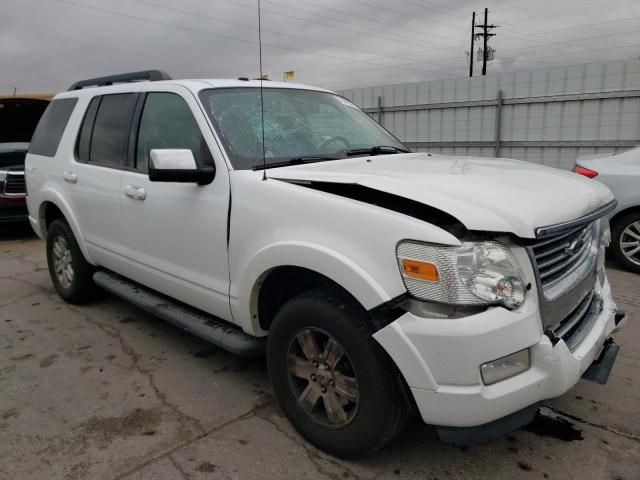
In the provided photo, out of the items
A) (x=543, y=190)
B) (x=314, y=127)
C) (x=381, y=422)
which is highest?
(x=314, y=127)

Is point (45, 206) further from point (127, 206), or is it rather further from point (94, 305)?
point (127, 206)

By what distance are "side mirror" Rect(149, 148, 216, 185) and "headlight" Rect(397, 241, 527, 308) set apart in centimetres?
132

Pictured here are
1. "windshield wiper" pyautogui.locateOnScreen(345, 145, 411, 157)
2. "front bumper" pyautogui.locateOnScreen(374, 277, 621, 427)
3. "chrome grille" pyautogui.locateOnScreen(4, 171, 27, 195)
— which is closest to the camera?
"front bumper" pyautogui.locateOnScreen(374, 277, 621, 427)

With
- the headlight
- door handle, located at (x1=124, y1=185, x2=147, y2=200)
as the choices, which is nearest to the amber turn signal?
the headlight

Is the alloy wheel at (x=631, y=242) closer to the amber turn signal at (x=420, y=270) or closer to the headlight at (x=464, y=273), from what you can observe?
the headlight at (x=464, y=273)

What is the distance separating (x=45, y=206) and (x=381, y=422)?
406 cm

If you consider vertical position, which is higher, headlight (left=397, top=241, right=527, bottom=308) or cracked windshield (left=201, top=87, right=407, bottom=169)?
cracked windshield (left=201, top=87, right=407, bottom=169)

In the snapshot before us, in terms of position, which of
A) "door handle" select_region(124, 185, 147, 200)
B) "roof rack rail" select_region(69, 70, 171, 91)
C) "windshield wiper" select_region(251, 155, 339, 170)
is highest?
"roof rack rail" select_region(69, 70, 171, 91)

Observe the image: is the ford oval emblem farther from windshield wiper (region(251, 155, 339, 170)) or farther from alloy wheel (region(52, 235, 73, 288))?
alloy wheel (region(52, 235, 73, 288))

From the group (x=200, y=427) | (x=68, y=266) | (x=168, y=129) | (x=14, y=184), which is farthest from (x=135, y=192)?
(x=14, y=184)

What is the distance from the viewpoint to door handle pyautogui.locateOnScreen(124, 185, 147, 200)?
134 inches

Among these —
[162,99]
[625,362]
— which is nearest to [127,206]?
[162,99]

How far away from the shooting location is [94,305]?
4.87 meters

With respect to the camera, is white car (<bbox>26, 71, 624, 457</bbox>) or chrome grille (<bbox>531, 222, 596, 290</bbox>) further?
chrome grille (<bbox>531, 222, 596, 290</bbox>)
